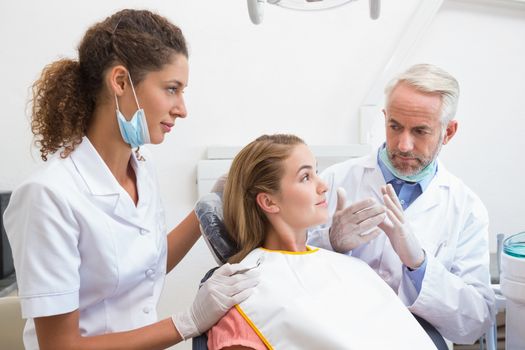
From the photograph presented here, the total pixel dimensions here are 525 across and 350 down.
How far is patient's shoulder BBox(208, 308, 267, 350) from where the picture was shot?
0.96 metres

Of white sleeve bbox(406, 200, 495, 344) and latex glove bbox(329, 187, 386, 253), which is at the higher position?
latex glove bbox(329, 187, 386, 253)

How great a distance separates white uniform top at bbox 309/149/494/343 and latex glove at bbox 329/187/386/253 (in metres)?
0.05

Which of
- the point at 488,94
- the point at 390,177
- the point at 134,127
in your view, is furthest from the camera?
the point at 488,94

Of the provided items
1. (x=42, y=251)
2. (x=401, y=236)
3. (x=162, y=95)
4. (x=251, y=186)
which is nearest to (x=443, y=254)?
(x=401, y=236)

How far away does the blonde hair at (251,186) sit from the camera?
1209 mm

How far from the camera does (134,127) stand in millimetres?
1059

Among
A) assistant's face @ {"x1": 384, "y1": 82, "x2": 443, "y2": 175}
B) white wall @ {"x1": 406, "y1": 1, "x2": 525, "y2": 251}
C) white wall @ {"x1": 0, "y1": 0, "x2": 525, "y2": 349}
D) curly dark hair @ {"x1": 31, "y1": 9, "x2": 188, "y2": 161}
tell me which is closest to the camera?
curly dark hair @ {"x1": 31, "y1": 9, "x2": 188, "y2": 161}

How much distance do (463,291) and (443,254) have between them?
13cm

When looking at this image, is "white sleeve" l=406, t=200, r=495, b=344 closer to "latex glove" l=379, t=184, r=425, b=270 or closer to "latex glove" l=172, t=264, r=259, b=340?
"latex glove" l=379, t=184, r=425, b=270

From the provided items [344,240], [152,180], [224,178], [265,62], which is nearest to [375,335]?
[344,240]

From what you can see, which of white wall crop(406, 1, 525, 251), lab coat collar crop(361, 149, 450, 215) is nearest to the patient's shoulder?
lab coat collar crop(361, 149, 450, 215)

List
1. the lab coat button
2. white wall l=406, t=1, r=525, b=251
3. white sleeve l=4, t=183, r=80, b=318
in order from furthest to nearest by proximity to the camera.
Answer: white wall l=406, t=1, r=525, b=251, the lab coat button, white sleeve l=4, t=183, r=80, b=318

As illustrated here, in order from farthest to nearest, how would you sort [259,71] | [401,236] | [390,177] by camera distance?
[259,71] → [390,177] → [401,236]

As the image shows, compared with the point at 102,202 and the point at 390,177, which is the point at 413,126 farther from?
the point at 102,202
